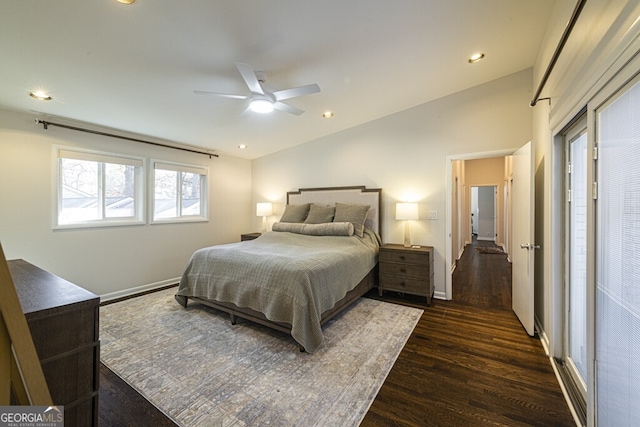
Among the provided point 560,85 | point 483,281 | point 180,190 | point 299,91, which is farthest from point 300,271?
point 483,281

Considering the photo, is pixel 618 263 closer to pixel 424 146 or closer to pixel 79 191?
pixel 424 146

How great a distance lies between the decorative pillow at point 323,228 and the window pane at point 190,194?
1.86m

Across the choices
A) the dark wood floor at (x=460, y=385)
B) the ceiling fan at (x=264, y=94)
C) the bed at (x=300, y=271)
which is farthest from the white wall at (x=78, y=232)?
the ceiling fan at (x=264, y=94)

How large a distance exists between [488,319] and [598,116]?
2.40 m

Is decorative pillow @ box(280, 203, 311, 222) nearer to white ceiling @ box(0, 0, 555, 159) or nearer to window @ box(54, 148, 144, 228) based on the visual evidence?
white ceiling @ box(0, 0, 555, 159)

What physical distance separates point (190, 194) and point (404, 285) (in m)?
3.99

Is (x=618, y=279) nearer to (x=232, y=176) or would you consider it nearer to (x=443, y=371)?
(x=443, y=371)

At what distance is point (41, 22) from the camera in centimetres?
174

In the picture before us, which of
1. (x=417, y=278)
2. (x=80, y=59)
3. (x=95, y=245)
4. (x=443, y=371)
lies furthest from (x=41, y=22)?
(x=417, y=278)

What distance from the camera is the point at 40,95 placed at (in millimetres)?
2598

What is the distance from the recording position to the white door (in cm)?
254

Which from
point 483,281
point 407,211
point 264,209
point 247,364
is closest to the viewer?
point 247,364

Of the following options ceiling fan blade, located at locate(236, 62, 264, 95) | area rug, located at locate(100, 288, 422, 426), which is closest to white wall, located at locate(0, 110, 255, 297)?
area rug, located at locate(100, 288, 422, 426)

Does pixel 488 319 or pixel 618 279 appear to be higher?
pixel 618 279
